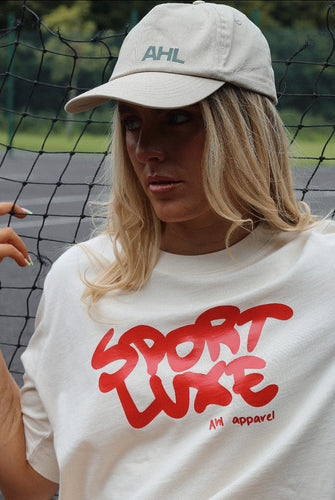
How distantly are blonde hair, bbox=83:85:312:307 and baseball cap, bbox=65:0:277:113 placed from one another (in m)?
0.04

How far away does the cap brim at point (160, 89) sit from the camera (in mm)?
1380

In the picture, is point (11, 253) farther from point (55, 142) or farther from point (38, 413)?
point (55, 142)

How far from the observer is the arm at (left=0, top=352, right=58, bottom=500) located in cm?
165

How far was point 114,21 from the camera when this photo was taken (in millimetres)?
25141

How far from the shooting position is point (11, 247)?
167 centimetres

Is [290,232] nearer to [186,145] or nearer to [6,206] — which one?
[186,145]

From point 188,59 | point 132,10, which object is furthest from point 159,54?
point 132,10

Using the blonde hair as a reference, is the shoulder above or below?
below

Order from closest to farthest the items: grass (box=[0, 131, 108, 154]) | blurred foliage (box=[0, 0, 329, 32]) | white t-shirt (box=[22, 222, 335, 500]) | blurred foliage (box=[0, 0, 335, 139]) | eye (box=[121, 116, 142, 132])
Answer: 1. white t-shirt (box=[22, 222, 335, 500])
2. eye (box=[121, 116, 142, 132])
3. blurred foliage (box=[0, 0, 335, 139])
4. grass (box=[0, 131, 108, 154])
5. blurred foliage (box=[0, 0, 329, 32])

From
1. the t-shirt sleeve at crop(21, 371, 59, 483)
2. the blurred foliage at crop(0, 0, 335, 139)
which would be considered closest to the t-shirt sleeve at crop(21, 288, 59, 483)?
the t-shirt sleeve at crop(21, 371, 59, 483)

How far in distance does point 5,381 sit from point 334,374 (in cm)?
72

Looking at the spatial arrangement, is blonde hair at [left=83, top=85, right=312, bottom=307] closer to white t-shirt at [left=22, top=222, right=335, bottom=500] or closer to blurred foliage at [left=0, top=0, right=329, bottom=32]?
white t-shirt at [left=22, top=222, right=335, bottom=500]

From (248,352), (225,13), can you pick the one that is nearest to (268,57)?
(225,13)

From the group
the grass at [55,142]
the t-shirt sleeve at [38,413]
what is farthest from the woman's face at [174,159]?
the grass at [55,142]
